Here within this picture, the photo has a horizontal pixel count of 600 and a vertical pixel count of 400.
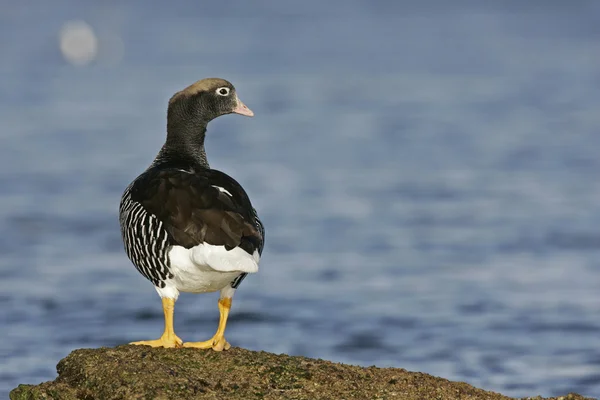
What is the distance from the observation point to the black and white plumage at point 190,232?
732cm

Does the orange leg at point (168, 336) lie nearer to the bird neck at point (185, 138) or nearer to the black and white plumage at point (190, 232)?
the black and white plumage at point (190, 232)

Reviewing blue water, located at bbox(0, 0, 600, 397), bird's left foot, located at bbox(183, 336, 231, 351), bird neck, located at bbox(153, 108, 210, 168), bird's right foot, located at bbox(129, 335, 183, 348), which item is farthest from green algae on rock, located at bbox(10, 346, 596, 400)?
blue water, located at bbox(0, 0, 600, 397)

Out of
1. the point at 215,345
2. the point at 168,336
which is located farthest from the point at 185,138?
the point at 215,345

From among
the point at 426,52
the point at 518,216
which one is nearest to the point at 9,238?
the point at 518,216

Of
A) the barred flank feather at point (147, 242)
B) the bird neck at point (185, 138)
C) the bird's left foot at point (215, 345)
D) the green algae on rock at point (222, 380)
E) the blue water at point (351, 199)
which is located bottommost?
the green algae on rock at point (222, 380)

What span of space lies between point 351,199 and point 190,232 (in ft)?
35.0

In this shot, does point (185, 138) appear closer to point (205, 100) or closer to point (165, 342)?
point (205, 100)

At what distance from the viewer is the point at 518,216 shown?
55.2ft

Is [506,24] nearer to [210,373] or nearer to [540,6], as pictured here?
[540,6]

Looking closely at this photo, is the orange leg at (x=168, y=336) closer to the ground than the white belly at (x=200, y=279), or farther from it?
closer to the ground

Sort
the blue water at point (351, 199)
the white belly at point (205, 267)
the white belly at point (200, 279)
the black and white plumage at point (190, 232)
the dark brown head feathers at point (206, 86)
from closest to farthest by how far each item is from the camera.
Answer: the white belly at point (205, 267), the black and white plumage at point (190, 232), the white belly at point (200, 279), the dark brown head feathers at point (206, 86), the blue water at point (351, 199)

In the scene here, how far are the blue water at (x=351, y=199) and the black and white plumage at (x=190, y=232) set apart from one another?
8.25 ft

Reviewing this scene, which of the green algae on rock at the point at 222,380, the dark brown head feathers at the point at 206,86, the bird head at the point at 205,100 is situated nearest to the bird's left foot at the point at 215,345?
the green algae on rock at the point at 222,380

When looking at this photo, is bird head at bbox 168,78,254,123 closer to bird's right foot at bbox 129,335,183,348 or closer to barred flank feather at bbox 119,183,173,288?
barred flank feather at bbox 119,183,173,288
